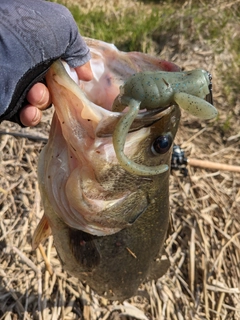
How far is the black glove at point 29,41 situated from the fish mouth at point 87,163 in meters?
0.07

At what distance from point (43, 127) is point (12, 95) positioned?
80.2 inches

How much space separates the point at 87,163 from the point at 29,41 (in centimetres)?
47

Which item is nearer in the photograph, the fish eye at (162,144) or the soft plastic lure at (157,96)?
the soft plastic lure at (157,96)

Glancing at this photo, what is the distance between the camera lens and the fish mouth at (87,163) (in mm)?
1393

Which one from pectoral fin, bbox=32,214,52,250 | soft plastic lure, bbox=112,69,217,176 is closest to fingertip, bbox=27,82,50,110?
soft plastic lure, bbox=112,69,217,176

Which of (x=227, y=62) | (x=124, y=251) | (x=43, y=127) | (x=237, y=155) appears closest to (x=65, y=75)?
(x=124, y=251)

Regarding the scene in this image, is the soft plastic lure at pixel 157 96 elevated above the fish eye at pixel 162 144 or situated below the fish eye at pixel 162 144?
above

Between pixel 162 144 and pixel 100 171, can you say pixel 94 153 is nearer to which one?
pixel 100 171

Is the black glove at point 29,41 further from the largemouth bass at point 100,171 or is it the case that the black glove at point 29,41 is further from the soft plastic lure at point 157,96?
the soft plastic lure at point 157,96

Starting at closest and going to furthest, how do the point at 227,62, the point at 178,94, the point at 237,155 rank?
1. the point at 178,94
2. the point at 237,155
3. the point at 227,62

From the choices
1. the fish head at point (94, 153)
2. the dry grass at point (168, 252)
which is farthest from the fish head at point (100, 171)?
the dry grass at point (168, 252)

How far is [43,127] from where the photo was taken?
3396 mm

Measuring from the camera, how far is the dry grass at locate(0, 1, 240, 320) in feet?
8.74

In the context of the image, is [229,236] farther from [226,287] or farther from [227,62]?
[227,62]
